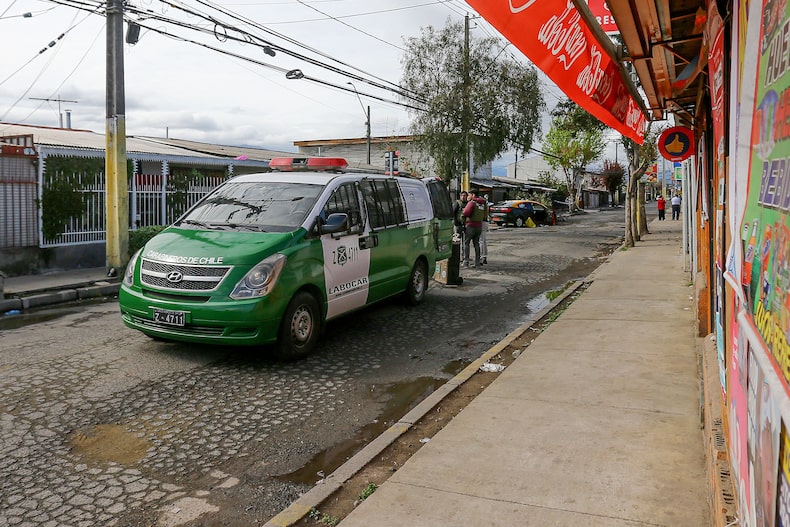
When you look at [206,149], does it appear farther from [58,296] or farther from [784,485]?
[784,485]

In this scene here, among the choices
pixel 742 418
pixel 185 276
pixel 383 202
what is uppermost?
pixel 383 202

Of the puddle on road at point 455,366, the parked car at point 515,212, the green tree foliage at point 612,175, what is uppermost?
the green tree foliage at point 612,175

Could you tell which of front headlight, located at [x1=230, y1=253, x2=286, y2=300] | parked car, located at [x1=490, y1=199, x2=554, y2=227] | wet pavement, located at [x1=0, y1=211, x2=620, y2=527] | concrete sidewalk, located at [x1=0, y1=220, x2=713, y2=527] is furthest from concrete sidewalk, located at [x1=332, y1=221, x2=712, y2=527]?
parked car, located at [x1=490, y1=199, x2=554, y2=227]

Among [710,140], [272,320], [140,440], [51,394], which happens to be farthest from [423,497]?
[710,140]

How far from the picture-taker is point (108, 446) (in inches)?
183

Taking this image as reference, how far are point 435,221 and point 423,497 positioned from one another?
7041mm

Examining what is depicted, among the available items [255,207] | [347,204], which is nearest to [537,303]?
[347,204]

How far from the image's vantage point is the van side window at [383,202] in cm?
852

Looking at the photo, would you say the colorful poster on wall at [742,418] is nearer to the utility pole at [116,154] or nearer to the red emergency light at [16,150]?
the utility pole at [116,154]

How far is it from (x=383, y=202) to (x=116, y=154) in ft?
23.1

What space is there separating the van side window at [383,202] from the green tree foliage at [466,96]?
1785 centimetres

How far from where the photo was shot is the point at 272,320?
6.41m

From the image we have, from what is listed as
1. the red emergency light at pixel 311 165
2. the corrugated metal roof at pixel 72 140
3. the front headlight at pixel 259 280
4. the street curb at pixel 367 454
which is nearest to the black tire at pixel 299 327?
the front headlight at pixel 259 280

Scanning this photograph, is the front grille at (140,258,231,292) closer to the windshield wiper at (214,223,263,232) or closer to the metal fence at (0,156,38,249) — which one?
the windshield wiper at (214,223,263,232)
